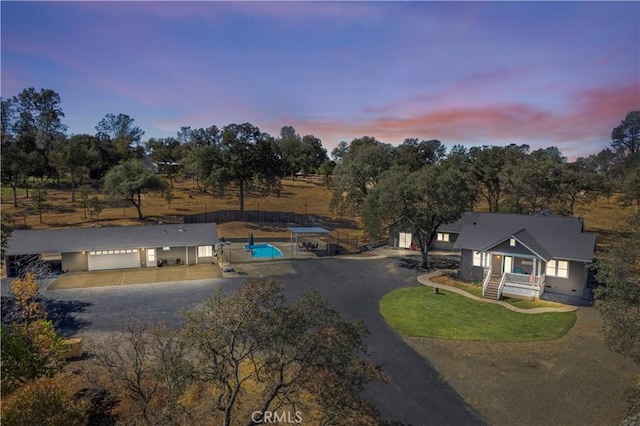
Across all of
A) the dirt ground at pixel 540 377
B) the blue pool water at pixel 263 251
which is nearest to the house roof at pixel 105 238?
the blue pool water at pixel 263 251

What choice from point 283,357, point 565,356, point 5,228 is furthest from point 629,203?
point 5,228

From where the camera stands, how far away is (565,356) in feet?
68.9

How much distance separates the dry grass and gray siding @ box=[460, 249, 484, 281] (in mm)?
24831

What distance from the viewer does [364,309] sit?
2794 cm

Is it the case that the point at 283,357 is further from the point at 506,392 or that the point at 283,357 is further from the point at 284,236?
the point at 284,236

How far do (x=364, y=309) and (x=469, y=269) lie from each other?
12573mm

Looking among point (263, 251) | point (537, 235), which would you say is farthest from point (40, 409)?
point (537, 235)

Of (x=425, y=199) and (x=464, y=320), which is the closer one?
(x=464, y=320)

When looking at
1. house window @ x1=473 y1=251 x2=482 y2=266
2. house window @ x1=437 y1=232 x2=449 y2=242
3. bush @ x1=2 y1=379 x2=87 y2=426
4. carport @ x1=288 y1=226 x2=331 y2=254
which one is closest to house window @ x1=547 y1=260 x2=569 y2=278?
house window @ x1=473 y1=251 x2=482 y2=266

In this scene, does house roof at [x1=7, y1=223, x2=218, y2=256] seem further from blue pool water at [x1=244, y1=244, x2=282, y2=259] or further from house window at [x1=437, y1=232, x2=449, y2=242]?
house window at [x1=437, y1=232, x2=449, y2=242]

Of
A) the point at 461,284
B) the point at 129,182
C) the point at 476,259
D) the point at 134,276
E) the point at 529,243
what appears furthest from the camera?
the point at 129,182

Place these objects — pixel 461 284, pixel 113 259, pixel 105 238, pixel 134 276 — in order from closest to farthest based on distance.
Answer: pixel 461 284 < pixel 134 276 < pixel 113 259 < pixel 105 238

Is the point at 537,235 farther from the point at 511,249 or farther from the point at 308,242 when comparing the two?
the point at 308,242

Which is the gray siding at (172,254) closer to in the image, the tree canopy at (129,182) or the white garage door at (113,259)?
the white garage door at (113,259)
